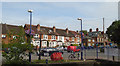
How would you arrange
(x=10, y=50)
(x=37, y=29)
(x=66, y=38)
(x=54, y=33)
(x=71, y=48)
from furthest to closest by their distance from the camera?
(x=66, y=38)
(x=54, y=33)
(x=37, y=29)
(x=71, y=48)
(x=10, y=50)

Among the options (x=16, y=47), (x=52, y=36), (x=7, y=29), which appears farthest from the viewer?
(x=52, y=36)

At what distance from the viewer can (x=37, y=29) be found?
42.5m

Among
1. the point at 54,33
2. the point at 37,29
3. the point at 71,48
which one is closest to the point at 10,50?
the point at 71,48

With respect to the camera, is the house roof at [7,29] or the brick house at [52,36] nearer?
the house roof at [7,29]

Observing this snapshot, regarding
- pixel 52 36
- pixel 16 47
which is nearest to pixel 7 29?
pixel 16 47

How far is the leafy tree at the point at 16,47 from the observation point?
8.88m

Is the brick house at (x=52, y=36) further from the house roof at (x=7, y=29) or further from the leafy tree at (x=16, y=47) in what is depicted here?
the leafy tree at (x=16, y=47)

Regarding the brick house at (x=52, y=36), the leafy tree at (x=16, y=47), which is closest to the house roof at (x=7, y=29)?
the leafy tree at (x=16, y=47)

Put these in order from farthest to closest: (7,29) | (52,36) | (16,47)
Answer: (52,36)
(7,29)
(16,47)

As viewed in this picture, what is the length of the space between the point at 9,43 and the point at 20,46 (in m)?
0.83

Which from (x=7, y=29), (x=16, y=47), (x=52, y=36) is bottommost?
(x=16, y=47)

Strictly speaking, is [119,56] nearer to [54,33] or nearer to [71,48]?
[71,48]

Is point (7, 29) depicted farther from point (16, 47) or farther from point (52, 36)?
point (52, 36)

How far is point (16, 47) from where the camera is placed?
908 centimetres
